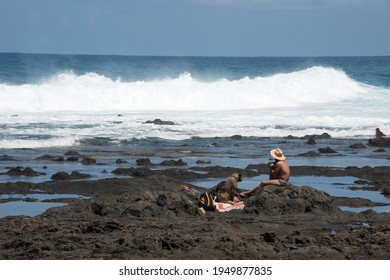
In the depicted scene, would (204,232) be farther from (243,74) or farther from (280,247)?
(243,74)

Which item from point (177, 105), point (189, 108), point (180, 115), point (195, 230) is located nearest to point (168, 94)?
point (177, 105)

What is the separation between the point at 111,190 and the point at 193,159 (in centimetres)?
620

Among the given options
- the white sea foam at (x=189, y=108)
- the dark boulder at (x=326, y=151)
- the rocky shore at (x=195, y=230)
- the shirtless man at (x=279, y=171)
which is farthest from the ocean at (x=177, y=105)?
the rocky shore at (x=195, y=230)

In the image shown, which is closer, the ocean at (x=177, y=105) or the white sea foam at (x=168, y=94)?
the ocean at (x=177, y=105)

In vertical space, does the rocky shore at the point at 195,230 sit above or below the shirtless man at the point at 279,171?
below

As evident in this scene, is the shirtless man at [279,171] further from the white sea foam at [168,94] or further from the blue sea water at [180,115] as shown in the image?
the white sea foam at [168,94]

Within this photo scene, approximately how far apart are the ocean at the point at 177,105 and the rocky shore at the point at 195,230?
1346cm

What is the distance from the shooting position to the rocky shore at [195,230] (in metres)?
10.5

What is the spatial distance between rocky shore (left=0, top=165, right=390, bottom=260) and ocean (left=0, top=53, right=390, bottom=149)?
1346 cm

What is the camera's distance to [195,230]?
38.8 feet

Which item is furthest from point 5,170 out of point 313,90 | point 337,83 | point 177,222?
point 337,83

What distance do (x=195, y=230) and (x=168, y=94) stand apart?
38.2 meters

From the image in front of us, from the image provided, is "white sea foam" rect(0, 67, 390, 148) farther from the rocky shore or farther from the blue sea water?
the rocky shore

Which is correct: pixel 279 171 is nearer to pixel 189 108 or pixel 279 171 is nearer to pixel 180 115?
pixel 180 115
